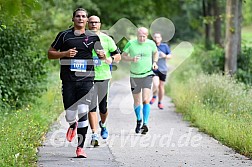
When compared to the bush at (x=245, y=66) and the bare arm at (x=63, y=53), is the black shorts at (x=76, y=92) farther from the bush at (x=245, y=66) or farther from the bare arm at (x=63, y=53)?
the bush at (x=245, y=66)

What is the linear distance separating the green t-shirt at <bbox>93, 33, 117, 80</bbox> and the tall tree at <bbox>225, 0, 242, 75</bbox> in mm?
8508

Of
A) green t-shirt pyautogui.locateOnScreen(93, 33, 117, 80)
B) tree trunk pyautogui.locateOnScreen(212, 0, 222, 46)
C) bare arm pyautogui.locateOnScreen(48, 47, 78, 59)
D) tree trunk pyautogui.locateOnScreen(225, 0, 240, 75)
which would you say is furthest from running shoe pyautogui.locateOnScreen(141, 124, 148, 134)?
tree trunk pyautogui.locateOnScreen(212, 0, 222, 46)

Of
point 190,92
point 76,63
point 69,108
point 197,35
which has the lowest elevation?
point 197,35

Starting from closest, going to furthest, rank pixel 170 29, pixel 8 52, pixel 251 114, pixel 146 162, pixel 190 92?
pixel 146 162 < pixel 251 114 < pixel 8 52 < pixel 190 92 < pixel 170 29

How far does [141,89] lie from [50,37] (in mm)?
14301

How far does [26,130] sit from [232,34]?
1029 cm

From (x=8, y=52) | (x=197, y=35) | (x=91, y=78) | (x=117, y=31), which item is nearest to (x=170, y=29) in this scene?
(x=117, y=31)

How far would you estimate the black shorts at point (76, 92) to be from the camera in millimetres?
9016

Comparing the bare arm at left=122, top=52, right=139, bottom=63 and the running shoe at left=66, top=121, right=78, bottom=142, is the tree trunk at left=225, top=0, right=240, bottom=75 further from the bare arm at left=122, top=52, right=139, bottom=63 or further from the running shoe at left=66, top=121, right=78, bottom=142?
the running shoe at left=66, top=121, right=78, bottom=142

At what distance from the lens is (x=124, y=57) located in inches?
471

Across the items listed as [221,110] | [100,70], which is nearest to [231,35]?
[221,110]

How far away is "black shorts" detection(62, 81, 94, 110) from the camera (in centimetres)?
902

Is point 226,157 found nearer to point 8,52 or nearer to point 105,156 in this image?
point 105,156

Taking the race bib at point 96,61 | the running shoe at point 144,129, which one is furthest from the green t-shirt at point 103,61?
the running shoe at point 144,129
